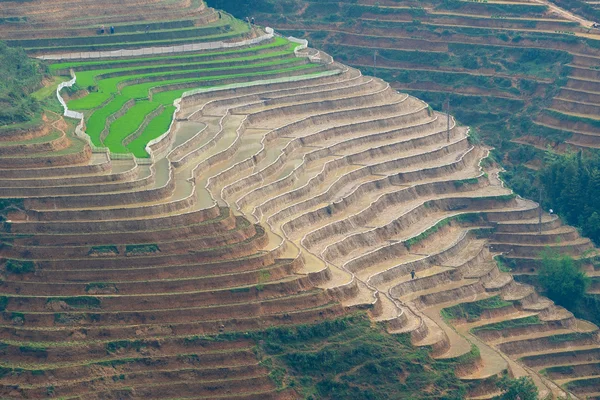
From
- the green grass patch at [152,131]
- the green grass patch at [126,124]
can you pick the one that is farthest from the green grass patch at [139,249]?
the green grass patch at [126,124]

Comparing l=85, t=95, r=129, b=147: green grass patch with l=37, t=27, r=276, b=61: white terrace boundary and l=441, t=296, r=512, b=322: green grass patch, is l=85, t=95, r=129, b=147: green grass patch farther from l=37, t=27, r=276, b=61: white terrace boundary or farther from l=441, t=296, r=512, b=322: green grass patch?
l=441, t=296, r=512, b=322: green grass patch

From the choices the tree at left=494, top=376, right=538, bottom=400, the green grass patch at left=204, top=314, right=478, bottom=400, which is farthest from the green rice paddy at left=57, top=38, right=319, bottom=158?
the tree at left=494, top=376, right=538, bottom=400

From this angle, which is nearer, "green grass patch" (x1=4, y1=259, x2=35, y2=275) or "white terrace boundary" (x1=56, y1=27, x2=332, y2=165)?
"green grass patch" (x1=4, y1=259, x2=35, y2=275)

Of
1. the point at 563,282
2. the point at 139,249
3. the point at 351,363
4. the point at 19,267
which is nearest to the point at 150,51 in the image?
the point at 563,282

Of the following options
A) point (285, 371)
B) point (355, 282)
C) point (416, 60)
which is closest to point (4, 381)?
point (285, 371)

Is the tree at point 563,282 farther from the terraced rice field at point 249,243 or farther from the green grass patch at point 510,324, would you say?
the green grass patch at point 510,324

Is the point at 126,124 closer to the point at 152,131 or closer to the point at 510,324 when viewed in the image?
the point at 152,131
